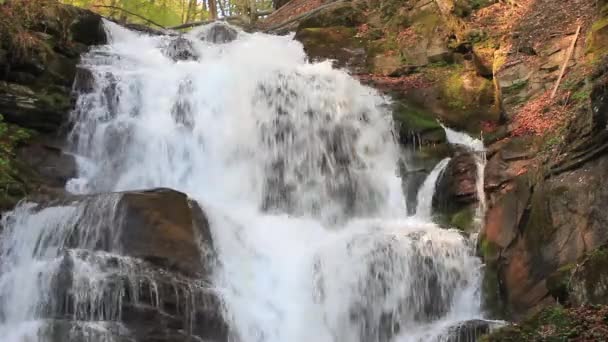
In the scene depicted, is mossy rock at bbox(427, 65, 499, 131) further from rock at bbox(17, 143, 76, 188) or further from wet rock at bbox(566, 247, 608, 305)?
rock at bbox(17, 143, 76, 188)

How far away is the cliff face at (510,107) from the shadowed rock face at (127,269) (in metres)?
4.21

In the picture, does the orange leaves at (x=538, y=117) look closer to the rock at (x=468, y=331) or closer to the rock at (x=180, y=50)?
the rock at (x=468, y=331)

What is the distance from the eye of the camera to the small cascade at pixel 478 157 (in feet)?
37.0

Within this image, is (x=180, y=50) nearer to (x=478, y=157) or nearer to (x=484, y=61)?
(x=484, y=61)

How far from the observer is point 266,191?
41.9 ft

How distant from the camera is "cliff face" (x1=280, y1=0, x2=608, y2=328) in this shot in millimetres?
8602

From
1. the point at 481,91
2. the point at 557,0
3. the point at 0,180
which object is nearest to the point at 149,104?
the point at 0,180

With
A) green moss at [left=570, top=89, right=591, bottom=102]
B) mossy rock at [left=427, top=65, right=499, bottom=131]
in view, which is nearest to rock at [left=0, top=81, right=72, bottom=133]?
mossy rock at [left=427, top=65, right=499, bottom=131]

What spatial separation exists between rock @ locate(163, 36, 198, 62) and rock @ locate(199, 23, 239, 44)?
1703mm

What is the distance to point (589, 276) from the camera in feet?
21.9

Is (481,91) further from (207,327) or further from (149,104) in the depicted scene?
(207,327)

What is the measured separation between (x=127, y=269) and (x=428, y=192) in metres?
6.07

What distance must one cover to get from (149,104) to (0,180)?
4.01 meters

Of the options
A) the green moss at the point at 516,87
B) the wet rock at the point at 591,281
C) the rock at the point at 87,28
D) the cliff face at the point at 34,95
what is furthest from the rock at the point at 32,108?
the wet rock at the point at 591,281
